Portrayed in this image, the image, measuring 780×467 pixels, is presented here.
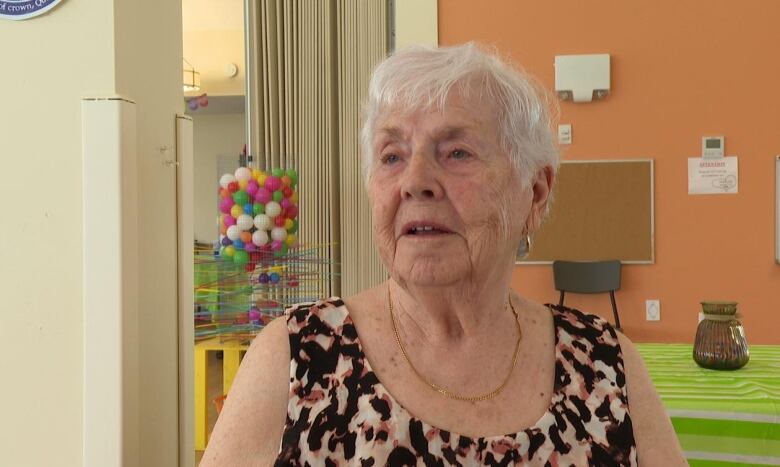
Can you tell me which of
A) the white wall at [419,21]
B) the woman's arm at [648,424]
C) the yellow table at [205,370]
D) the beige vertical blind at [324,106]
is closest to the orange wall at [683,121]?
the white wall at [419,21]

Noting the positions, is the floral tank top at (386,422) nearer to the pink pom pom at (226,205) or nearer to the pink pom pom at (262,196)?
the pink pom pom at (262,196)

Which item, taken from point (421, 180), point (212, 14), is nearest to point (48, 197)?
point (421, 180)

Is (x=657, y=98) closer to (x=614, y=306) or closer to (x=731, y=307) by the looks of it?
(x=614, y=306)

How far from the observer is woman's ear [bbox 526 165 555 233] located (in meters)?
1.34

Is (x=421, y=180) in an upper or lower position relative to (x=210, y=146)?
lower

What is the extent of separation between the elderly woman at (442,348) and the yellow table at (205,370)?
2095mm

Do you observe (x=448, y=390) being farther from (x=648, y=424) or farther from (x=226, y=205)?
(x=226, y=205)

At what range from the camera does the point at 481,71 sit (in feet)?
4.04

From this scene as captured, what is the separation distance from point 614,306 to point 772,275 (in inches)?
46.3

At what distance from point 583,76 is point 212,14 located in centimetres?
547

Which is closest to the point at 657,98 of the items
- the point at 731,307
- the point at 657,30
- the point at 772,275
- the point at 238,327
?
the point at 657,30

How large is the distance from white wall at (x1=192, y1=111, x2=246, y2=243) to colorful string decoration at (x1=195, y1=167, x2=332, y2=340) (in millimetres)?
8653

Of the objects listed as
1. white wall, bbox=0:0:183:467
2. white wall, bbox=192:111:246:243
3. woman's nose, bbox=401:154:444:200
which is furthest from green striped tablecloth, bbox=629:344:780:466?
white wall, bbox=192:111:246:243

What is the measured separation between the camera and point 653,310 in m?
5.20
